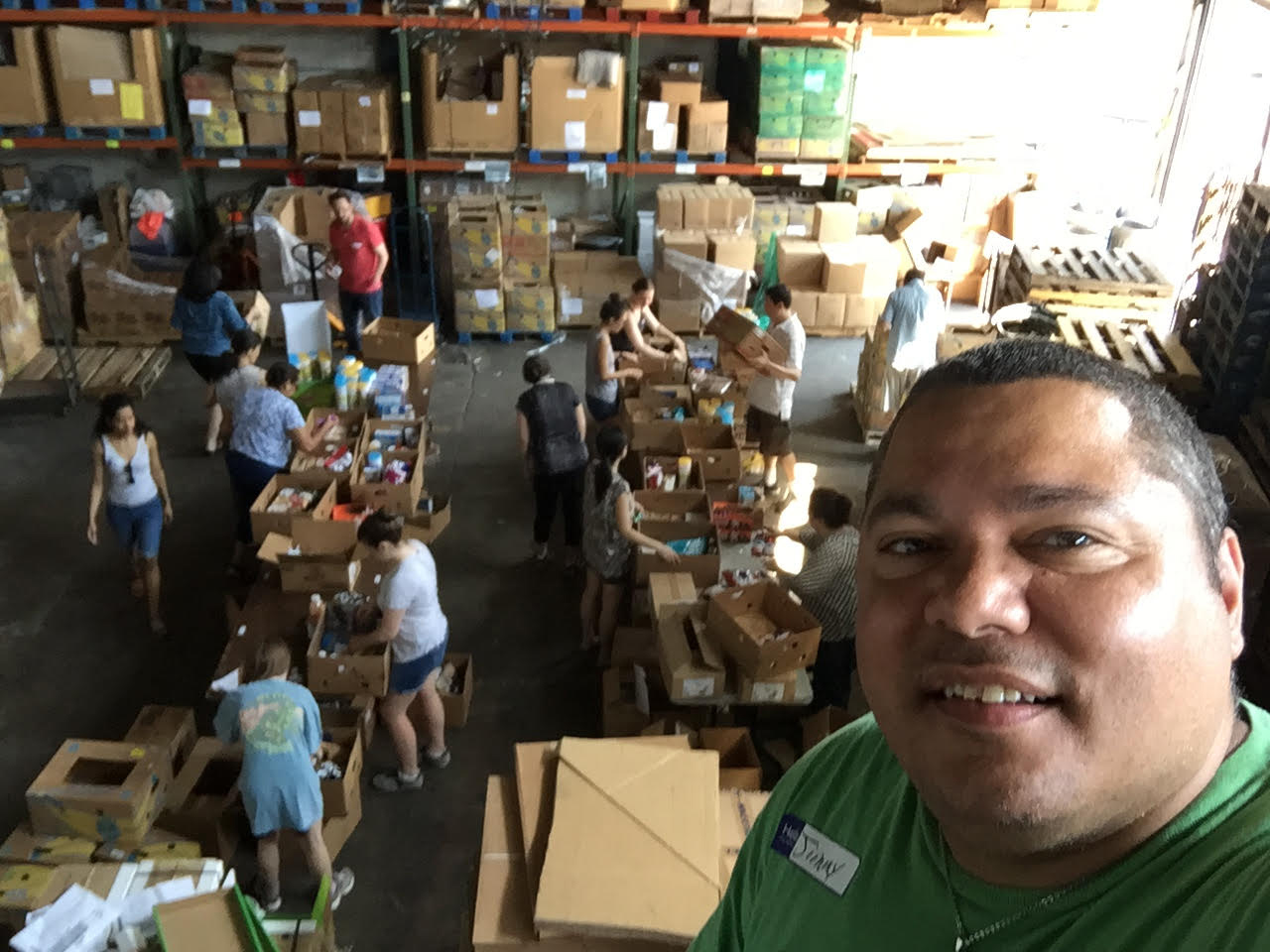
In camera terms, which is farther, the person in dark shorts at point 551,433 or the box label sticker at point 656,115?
the box label sticker at point 656,115

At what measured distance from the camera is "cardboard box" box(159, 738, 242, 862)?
177 inches

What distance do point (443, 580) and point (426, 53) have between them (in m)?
5.33

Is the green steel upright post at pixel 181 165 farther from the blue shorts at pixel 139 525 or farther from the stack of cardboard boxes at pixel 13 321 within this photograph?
the blue shorts at pixel 139 525

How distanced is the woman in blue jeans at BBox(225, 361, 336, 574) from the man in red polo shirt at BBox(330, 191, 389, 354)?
7.48ft

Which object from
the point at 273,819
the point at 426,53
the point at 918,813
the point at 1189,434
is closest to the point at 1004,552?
the point at 1189,434

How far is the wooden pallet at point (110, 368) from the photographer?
8867 mm

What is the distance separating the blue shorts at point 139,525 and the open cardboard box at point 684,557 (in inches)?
108

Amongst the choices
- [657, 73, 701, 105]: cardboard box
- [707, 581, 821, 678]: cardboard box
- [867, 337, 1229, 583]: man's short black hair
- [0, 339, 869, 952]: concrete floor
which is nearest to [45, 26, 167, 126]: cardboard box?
[0, 339, 869, 952]: concrete floor

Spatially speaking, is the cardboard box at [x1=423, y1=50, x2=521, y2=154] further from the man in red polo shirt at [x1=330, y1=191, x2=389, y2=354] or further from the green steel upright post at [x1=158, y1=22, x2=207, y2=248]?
the green steel upright post at [x1=158, y1=22, x2=207, y2=248]

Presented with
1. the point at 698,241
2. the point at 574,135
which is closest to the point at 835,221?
the point at 698,241

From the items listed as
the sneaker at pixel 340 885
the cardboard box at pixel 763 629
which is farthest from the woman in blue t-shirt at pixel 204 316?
the cardboard box at pixel 763 629

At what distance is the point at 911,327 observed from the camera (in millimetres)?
7477

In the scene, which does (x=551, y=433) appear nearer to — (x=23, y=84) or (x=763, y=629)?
(x=763, y=629)

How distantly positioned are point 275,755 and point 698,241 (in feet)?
22.1
